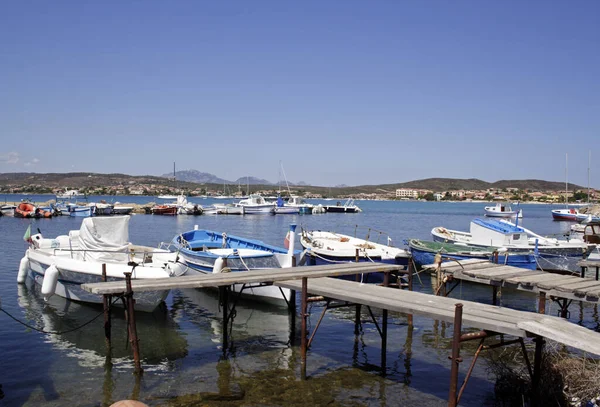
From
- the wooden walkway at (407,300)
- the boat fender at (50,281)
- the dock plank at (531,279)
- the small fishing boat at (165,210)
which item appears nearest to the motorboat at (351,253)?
the wooden walkway at (407,300)

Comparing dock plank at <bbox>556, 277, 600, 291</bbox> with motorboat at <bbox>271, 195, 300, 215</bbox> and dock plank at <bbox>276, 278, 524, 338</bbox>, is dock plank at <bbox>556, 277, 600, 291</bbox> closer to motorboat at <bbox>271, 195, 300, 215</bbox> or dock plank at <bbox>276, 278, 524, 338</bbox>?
dock plank at <bbox>276, 278, 524, 338</bbox>

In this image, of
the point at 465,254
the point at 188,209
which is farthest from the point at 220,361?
the point at 188,209

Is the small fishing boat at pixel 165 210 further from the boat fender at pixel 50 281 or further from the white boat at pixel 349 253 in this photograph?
the boat fender at pixel 50 281

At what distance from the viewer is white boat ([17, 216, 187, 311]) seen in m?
16.8

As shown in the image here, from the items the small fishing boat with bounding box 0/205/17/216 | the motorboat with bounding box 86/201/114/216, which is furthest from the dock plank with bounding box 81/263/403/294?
the small fishing boat with bounding box 0/205/17/216

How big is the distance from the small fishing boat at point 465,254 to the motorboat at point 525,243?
616 mm

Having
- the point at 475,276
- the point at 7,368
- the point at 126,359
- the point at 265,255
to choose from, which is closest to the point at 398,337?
the point at 475,276

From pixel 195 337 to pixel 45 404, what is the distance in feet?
17.1

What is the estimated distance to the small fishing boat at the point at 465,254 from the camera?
77.5 ft

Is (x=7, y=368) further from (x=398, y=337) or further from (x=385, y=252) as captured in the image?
(x=385, y=252)

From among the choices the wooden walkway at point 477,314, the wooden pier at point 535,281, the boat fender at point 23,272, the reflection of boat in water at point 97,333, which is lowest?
the reflection of boat in water at point 97,333

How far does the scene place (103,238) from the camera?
1953 cm

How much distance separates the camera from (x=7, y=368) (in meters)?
12.6

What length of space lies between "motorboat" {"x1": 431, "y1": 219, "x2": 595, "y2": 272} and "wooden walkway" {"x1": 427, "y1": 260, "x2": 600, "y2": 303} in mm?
6510
